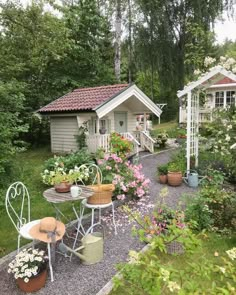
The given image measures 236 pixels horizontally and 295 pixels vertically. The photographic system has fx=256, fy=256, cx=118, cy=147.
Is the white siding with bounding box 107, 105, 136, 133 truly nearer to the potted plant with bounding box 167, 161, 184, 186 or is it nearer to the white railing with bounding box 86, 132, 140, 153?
the white railing with bounding box 86, 132, 140, 153

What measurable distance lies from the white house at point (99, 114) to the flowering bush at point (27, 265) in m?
6.51

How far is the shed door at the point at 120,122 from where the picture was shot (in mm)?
11117

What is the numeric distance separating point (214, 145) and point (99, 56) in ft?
38.2

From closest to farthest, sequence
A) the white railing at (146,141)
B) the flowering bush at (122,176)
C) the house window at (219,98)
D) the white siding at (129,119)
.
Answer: the flowering bush at (122,176) → the white siding at (129,119) → the white railing at (146,141) → the house window at (219,98)

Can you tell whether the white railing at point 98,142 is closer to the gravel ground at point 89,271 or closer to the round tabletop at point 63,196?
the gravel ground at point 89,271

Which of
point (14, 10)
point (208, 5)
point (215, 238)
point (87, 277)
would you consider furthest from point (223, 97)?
point (87, 277)

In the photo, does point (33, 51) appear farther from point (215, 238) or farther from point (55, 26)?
point (215, 238)

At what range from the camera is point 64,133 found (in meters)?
11.0

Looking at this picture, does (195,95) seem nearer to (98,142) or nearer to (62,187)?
(98,142)

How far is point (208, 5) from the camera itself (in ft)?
48.5

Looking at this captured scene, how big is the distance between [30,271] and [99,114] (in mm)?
6779

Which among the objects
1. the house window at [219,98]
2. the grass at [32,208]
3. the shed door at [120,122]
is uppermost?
the house window at [219,98]

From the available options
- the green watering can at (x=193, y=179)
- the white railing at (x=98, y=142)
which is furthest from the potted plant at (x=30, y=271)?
the white railing at (x=98, y=142)

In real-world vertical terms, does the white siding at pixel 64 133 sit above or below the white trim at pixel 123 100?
below
